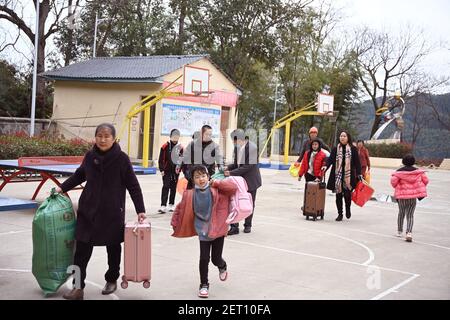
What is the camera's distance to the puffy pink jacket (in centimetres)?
913

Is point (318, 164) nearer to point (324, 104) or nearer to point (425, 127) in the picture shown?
point (324, 104)

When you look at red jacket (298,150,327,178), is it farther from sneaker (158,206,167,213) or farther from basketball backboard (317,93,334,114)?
basketball backboard (317,93,334,114)

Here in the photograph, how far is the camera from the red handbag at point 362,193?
11120 millimetres

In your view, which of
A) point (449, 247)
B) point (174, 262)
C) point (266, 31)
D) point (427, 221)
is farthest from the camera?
point (266, 31)

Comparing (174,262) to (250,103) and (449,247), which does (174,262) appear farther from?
(250,103)

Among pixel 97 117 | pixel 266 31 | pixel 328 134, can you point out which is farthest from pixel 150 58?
pixel 328 134

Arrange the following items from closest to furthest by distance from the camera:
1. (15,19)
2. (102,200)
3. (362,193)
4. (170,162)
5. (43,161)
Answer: (102,200)
(43,161)
(170,162)
(362,193)
(15,19)

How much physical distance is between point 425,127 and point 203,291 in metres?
62.0

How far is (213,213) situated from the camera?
218 inches

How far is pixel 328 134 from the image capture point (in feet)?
180

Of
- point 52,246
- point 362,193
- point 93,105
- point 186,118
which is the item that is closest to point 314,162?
point 362,193

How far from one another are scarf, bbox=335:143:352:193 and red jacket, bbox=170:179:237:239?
5.98 m

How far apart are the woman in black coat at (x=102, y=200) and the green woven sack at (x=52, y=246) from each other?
119 millimetres
